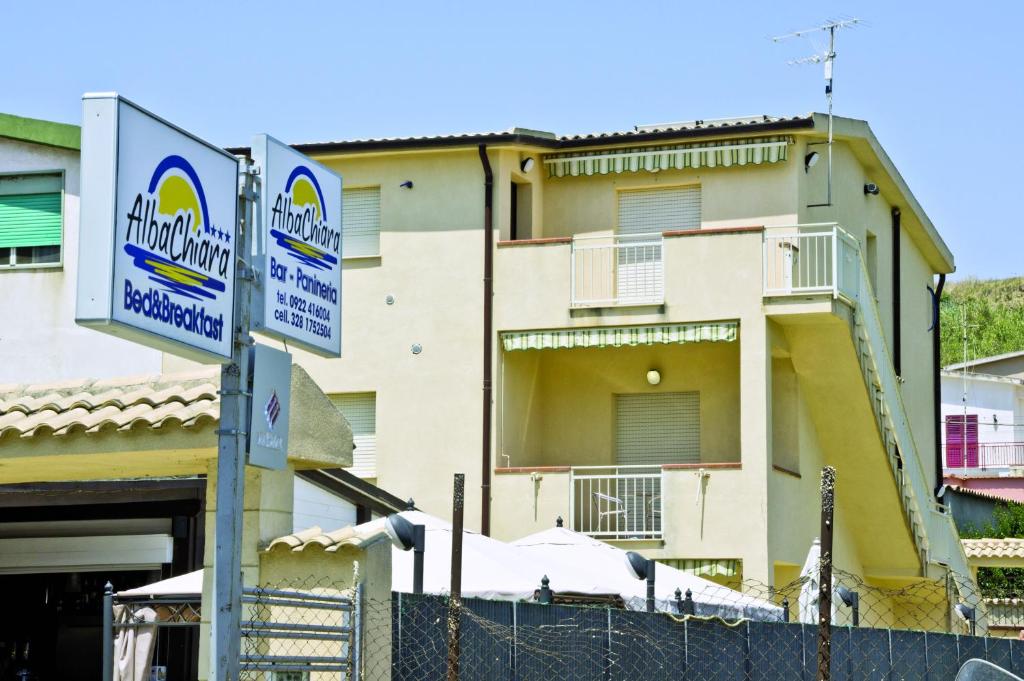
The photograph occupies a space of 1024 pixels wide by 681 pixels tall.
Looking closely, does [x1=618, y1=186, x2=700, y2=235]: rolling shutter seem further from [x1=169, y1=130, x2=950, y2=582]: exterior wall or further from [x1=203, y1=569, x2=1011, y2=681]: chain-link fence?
[x1=203, y1=569, x2=1011, y2=681]: chain-link fence

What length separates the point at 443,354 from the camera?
2434cm

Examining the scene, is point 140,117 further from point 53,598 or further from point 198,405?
point 53,598

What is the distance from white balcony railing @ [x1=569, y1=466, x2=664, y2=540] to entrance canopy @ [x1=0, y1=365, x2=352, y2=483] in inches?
488

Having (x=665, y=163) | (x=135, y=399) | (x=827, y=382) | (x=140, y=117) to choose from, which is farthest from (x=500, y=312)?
(x=140, y=117)

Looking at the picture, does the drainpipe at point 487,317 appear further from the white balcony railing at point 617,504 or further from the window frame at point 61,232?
the window frame at point 61,232

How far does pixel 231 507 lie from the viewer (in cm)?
823

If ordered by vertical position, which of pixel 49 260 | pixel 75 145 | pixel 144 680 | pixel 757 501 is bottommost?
pixel 144 680

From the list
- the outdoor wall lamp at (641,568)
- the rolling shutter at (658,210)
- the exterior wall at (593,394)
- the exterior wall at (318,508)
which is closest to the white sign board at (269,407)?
the exterior wall at (318,508)

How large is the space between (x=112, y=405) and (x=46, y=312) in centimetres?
946

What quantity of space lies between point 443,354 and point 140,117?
16426mm

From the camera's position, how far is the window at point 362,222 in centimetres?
2504

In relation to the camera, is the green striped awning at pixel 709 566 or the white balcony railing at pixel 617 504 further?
the white balcony railing at pixel 617 504

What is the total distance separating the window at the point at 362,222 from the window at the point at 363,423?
2177mm

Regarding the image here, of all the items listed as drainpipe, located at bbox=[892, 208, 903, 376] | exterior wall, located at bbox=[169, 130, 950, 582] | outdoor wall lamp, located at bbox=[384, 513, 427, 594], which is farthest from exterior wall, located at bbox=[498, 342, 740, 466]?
outdoor wall lamp, located at bbox=[384, 513, 427, 594]
